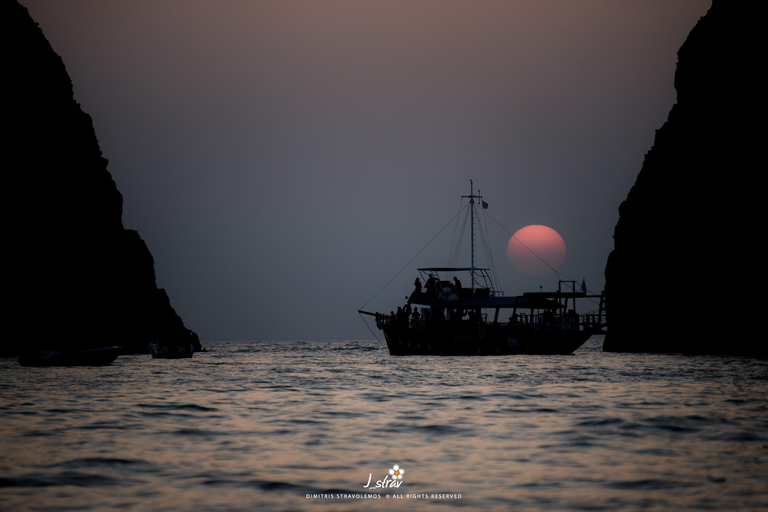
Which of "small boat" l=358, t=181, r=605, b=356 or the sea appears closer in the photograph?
the sea

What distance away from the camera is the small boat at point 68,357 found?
57500mm

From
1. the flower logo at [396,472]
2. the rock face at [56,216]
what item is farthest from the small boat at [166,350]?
the flower logo at [396,472]

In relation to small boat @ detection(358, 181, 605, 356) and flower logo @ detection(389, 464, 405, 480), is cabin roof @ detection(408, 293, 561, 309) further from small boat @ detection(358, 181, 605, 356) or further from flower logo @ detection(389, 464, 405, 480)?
flower logo @ detection(389, 464, 405, 480)

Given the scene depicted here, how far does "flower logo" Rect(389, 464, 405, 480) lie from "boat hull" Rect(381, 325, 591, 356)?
67543mm

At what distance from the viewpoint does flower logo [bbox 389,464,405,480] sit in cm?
1273

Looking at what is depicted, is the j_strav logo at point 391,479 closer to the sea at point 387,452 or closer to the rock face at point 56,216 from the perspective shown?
the sea at point 387,452

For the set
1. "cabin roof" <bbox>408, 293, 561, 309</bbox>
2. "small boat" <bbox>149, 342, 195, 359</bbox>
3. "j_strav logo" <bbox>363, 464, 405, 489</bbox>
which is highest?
"cabin roof" <bbox>408, 293, 561, 309</bbox>

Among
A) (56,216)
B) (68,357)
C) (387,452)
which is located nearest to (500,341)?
(68,357)

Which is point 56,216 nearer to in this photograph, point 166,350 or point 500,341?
point 166,350

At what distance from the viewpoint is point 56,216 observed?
95.9m

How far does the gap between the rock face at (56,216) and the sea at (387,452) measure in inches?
2586

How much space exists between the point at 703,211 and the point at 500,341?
27143mm

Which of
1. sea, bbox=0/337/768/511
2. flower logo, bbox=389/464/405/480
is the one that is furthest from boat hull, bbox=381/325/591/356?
flower logo, bbox=389/464/405/480

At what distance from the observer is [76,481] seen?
40.8 ft
